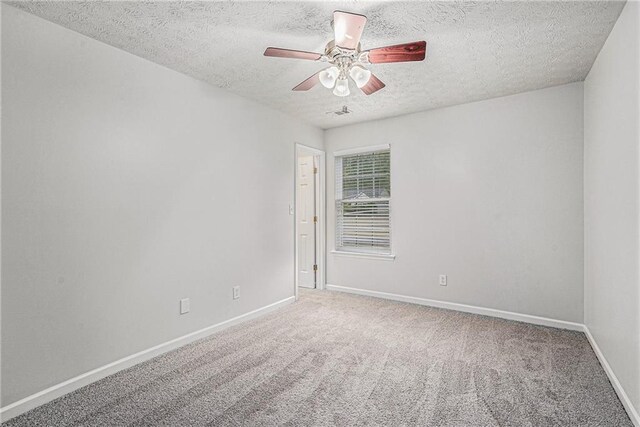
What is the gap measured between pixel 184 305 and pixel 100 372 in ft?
2.55

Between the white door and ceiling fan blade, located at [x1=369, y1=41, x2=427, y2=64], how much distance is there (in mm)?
2964

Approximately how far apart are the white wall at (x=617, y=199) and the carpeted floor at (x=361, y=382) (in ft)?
1.14

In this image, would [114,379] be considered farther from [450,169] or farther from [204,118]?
[450,169]

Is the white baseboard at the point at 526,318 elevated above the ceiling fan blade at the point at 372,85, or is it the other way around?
the ceiling fan blade at the point at 372,85

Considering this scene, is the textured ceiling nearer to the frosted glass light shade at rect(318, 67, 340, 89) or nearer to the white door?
the frosted glass light shade at rect(318, 67, 340, 89)

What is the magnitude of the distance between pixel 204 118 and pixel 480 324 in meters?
3.50

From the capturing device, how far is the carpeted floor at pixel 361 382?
1945 mm

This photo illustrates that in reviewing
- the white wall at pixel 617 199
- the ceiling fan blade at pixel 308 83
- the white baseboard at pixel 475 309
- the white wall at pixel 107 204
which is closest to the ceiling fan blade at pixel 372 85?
the ceiling fan blade at pixel 308 83

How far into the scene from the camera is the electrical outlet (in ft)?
9.84

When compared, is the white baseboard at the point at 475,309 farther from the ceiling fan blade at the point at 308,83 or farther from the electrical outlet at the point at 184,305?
the ceiling fan blade at the point at 308,83

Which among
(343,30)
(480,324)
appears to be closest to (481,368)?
(480,324)

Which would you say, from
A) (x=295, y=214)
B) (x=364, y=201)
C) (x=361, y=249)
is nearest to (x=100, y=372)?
(x=295, y=214)

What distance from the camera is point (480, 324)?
11.4 feet

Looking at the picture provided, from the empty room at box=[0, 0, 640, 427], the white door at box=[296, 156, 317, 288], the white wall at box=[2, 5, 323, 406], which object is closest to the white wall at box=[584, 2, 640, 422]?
the empty room at box=[0, 0, 640, 427]
